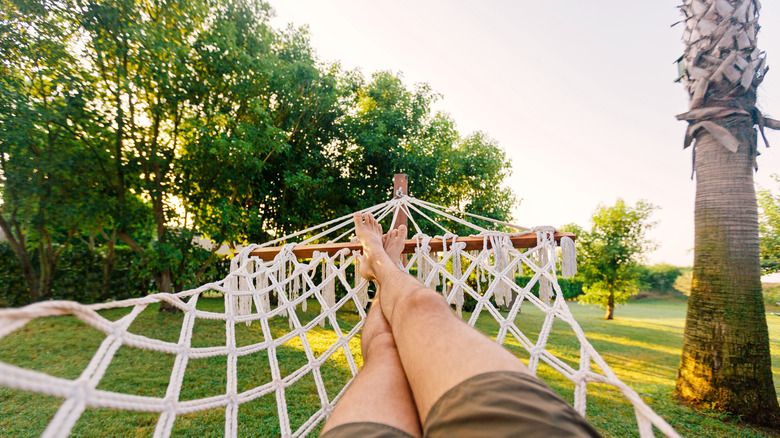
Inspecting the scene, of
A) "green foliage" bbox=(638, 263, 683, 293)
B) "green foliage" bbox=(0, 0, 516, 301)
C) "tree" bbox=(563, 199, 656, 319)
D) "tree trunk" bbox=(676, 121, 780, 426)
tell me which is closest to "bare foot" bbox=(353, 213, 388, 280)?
"tree trunk" bbox=(676, 121, 780, 426)

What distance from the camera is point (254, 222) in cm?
407

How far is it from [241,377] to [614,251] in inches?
275

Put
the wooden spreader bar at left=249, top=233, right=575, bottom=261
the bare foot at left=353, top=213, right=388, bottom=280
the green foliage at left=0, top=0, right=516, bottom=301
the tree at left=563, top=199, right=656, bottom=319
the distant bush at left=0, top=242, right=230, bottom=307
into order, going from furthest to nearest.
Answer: the tree at left=563, top=199, right=656, bottom=319 → the distant bush at left=0, top=242, right=230, bottom=307 → the green foliage at left=0, top=0, right=516, bottom=301 → the wooden spreader bar at left=249, top=233, right=575, bottom=261 → the bare foot at left=353, top=213, right=388, bottom=280

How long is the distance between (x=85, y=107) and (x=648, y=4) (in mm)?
6348

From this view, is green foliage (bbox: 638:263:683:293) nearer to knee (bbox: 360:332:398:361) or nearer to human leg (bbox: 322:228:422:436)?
knee (bbox: 360:332:398:361)

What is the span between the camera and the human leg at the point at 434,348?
0.54 meters

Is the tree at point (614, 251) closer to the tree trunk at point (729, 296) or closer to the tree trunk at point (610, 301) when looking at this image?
the tree trunk at point (610, 301)

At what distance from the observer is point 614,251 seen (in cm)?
655

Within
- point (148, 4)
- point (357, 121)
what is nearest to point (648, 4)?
point (357, 121)

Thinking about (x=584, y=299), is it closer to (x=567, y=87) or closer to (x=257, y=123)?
(x=567, y=87)

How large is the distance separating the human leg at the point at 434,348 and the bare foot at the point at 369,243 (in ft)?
1.45

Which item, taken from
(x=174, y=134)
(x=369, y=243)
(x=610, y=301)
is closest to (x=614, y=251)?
(x=610, y=301)

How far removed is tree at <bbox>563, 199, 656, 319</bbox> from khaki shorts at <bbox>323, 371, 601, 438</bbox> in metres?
7.32

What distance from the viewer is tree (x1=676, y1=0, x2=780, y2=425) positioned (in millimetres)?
1787
